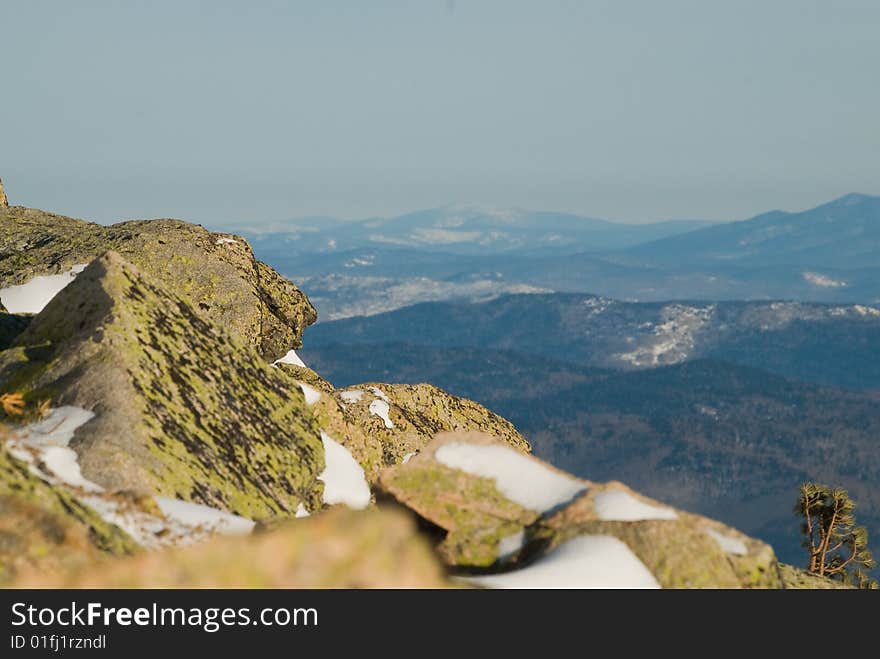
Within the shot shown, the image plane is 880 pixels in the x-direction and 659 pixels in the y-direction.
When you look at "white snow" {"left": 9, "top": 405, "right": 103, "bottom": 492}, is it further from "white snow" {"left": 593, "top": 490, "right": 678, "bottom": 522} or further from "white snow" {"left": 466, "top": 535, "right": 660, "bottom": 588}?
"white snow" {"left": 593, "top": 490, "right": 678, "bottom": 522}

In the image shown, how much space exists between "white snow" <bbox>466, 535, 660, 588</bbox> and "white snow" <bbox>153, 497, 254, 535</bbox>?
17.1 feet

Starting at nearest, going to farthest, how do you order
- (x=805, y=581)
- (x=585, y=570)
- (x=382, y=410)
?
(x=585, y=570) < (x=805, y=581) < (x=382, y=410)

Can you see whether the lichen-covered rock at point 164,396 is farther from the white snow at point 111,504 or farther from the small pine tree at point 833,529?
the small pine tree at point 833,529

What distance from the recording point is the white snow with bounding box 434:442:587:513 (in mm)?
19737

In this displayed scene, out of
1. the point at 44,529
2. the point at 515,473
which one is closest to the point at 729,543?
the point at 515,473

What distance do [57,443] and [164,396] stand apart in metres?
4.09

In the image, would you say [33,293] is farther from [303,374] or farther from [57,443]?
[57,443]

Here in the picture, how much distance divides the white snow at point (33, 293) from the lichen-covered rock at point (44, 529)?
2433 centimetres

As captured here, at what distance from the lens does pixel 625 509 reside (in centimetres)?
1839

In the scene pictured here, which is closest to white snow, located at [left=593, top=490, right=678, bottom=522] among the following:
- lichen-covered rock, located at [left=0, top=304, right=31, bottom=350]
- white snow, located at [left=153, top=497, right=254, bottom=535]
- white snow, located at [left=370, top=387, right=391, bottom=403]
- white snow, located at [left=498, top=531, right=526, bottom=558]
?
white snow, located at [left=498, top=531, right=526, bottom=558]

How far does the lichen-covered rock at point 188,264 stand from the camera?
42281 mm

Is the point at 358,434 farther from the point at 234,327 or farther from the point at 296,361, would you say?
the point at 296,361
